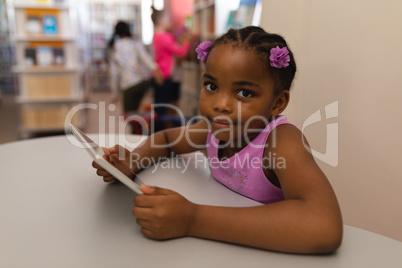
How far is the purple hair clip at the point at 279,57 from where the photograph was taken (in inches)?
28.2

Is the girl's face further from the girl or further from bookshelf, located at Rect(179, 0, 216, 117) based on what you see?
bookshelf, located at Rect(179, 0, 216, 117)

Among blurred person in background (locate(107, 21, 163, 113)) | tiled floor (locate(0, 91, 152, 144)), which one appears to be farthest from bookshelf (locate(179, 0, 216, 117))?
tiled floor (locate(0, 91, 152, 144))

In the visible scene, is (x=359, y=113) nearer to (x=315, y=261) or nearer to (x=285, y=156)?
(x=285, y=156)

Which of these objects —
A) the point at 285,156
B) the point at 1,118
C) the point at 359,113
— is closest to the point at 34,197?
the point at 285,156

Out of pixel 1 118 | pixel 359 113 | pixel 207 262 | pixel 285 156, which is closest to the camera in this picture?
pixel 207 262

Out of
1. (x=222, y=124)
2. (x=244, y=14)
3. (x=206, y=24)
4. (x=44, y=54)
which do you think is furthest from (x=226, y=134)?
(x=206, y=24)

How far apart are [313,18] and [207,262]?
935 mm

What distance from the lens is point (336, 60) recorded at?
105 cm

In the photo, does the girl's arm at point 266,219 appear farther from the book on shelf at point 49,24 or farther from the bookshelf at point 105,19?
the bookshelf at point 105,19

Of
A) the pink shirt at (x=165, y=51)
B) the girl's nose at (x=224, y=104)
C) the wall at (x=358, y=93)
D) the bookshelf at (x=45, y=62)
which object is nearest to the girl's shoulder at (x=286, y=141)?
the girl's nose at (x=224, y=104)

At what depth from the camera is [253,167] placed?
77cm

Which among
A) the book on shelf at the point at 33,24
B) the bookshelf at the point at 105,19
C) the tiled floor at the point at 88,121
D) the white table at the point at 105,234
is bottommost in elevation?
the tiled floor at the point at 88,121

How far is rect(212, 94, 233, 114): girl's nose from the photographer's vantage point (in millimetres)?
711

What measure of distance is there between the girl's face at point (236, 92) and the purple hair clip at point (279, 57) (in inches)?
1.1
